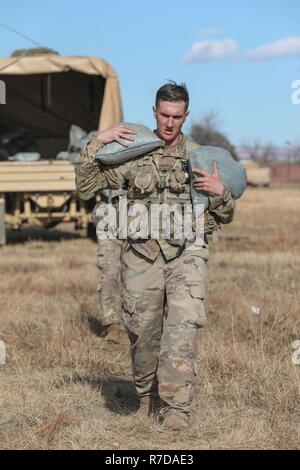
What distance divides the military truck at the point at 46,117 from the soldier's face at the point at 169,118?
26.9 ft

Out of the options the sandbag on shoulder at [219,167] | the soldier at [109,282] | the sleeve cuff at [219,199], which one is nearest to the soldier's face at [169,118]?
the sandbag on shoulder at [219,167]

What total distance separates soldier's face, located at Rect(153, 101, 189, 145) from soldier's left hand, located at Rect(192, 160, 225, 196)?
275 millimetres

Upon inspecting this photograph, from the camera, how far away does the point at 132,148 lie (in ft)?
13.2

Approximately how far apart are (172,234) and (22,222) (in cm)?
895

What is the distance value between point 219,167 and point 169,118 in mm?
354

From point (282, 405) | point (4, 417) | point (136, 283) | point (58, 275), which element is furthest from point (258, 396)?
point (58, 275)

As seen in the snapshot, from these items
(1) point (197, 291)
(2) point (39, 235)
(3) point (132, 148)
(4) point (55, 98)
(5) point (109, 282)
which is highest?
(4) point (55, 98)

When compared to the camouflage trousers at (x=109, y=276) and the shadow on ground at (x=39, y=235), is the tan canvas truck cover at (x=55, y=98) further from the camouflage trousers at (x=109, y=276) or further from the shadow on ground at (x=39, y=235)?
the camouflage trousers at (x=109, y=276)

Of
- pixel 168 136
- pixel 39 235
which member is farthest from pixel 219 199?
pixel 39 235

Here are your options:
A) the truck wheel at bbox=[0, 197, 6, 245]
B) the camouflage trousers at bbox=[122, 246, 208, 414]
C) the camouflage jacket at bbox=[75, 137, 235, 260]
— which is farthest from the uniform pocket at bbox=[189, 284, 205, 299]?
the truck wheel at bbox=[0, 197, 6, 245]

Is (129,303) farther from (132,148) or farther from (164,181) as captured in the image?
(132,148)

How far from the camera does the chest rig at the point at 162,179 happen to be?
403 cm

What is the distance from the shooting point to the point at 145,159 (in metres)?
4.11

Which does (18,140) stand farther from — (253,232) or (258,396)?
(258,396)
